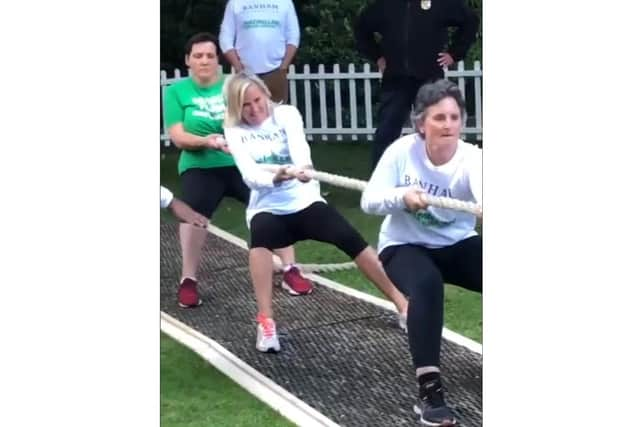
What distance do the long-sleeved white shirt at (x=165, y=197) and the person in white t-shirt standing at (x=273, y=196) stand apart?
30 centimetres

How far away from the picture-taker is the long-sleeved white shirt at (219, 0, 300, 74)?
2.29 metres

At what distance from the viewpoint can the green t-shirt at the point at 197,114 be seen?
7.63 ft

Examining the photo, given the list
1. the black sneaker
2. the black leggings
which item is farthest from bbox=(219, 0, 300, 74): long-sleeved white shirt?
the black sneaker

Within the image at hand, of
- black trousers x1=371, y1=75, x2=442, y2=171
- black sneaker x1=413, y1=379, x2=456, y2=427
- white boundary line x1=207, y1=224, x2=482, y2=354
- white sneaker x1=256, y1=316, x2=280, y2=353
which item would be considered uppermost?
black trousers x1=371, y1=75, x2=442, y2=171

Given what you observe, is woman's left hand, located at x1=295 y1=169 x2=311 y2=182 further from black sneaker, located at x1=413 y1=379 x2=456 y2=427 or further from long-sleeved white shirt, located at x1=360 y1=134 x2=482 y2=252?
black sneaker, located at x1=413 y1=379 x2=456 y2=427

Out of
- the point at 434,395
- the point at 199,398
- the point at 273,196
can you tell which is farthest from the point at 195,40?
the point at 434,395

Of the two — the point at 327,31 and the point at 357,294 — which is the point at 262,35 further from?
the point at 357,294

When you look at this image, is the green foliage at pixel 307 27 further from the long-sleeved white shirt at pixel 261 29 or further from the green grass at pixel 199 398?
the green grass at pixel 199 398

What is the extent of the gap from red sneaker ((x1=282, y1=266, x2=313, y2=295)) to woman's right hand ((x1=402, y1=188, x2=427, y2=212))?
2.15 feet

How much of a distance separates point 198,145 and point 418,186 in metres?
0.47

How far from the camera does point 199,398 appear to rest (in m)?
2.35

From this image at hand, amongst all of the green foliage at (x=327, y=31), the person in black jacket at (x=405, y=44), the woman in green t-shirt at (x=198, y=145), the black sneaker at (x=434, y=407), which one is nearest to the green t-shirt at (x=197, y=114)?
the woman in green t-shirt at (x=198, y=145)
